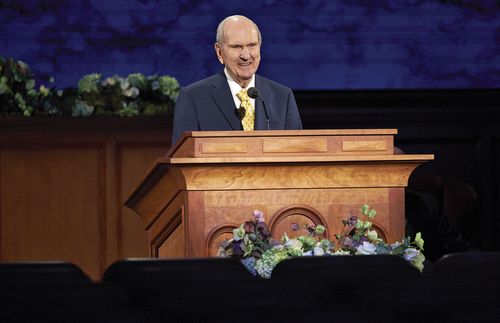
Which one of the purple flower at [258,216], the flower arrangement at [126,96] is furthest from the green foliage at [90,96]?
the purple flower at [258,216]

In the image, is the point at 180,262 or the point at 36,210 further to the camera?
the point at 36,210

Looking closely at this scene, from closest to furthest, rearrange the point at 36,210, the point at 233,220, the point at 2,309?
the point at 2,309 → the point at 233,220 → the point at 36,210

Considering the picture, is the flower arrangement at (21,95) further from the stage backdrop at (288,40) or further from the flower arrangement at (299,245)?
the flower arrangement at (299,245)

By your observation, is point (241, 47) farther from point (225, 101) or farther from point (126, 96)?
point (126, 96)

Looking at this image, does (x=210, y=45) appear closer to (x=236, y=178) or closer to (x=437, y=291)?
(x=236, y=178)

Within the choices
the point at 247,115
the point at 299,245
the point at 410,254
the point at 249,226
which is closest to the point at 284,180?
the point at 249,226

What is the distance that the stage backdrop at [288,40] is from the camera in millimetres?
7516

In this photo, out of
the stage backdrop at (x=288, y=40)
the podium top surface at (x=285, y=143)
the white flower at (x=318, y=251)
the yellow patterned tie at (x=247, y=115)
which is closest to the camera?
the white flower at (x=318, y=251)

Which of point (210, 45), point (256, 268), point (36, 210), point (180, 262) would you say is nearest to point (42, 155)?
point (36, 210)

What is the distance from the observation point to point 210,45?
7594 millimetres

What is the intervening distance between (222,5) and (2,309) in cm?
668

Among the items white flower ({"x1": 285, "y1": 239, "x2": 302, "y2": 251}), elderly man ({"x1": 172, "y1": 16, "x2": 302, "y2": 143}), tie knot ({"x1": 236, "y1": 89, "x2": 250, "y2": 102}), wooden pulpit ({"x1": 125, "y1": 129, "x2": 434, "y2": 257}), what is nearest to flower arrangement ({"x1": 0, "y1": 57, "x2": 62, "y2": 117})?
elderly man ({"x1": 172, "y1": 16, "x2": 302, "y2": 143})

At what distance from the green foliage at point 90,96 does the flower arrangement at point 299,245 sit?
3360mm

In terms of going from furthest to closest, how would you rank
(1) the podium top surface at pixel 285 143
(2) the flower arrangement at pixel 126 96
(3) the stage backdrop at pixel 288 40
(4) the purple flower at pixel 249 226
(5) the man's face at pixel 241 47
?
(3) the stage backdrop at pixel 288 40 < (2) the flower arrangement at pixel 126 96 < (5) the man's face at pixel 241 47 < (1) the podium top surface at pixel 285 143 < (4) the purple flower at pixel 249 226
